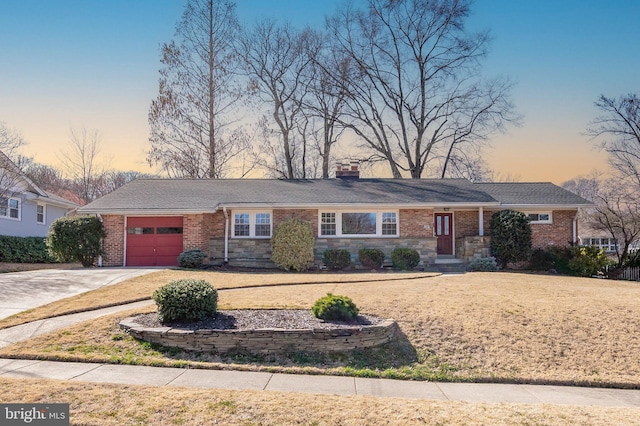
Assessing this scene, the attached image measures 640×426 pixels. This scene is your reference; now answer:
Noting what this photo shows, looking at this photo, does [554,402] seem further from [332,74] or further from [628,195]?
[332,74]

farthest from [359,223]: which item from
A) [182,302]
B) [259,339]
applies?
[259,339]

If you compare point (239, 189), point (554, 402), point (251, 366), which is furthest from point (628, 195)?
point (251, 366)

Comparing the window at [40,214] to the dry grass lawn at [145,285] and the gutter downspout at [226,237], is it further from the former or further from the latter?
the dry grass lawn at [145,285]

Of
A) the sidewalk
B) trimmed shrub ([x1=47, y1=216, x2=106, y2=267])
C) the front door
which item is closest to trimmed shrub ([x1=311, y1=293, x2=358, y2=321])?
the sidewalk

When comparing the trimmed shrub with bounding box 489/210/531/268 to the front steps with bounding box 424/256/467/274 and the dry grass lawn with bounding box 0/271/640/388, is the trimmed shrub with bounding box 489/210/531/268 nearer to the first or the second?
the front steps with bounding box 424/256/467/274

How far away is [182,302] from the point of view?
805cm

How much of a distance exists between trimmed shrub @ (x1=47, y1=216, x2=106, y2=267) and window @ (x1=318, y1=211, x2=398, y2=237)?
357 inches

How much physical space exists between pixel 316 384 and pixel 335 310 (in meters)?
2.13

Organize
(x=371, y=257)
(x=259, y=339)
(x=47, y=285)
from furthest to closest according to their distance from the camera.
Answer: (x=371, y=257) < (x=47, y=285) < (x=259, y=339)

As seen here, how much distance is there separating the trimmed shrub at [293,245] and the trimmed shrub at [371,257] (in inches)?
83.4

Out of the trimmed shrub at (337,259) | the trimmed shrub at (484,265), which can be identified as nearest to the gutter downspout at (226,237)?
the trimmed shrub at (337,259)

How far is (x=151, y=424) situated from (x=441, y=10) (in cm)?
3159

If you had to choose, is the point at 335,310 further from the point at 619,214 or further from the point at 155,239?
the point at 619,214

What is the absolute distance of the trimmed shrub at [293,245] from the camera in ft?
58.5
